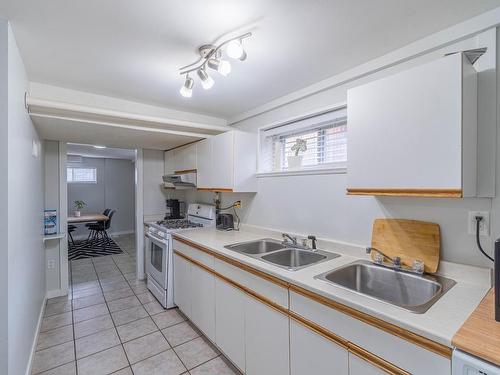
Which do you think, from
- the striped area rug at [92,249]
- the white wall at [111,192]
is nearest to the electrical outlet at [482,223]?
the striped area rug at [92,249]

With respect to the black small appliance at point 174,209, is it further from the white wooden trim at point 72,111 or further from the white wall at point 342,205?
the white wooden trim at point 72,111

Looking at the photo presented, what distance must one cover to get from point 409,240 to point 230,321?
1371mm

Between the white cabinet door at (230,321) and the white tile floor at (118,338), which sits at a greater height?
the white cabinet door at (230,321)

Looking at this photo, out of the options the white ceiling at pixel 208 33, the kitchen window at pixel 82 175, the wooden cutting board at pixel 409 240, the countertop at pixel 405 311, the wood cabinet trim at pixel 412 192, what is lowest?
the countertop at pixel 405 311

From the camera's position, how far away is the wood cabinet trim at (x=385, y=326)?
890mm

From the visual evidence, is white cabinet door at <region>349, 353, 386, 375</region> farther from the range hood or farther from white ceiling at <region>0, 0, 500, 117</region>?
the range hood

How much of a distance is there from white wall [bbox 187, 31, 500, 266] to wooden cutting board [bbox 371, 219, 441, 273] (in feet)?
0.15

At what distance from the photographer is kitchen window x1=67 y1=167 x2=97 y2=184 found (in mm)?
6488

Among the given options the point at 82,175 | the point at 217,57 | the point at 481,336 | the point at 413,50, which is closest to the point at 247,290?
the point at 481,336

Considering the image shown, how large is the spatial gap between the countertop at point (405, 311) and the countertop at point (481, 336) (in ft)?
0.08

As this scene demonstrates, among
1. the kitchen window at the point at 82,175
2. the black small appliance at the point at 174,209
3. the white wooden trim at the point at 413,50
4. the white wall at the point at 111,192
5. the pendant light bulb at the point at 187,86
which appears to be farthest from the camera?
the white wall at the point at 111,192

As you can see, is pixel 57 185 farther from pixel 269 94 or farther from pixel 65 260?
pixel 269 94

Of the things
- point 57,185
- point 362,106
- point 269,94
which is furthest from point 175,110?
point 362,106

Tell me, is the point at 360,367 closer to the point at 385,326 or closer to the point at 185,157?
the point at 385,326
